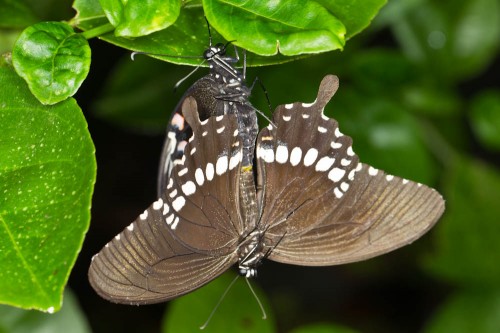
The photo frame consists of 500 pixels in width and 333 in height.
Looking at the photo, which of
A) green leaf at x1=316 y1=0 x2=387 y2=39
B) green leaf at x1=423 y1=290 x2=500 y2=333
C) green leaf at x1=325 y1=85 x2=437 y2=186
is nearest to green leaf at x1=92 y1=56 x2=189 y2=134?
green leaf at x1=325 y1=85 x2=437 y2=186

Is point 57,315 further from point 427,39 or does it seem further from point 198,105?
point 427,39

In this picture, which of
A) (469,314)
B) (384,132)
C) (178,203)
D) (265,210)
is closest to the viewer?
(178,203)

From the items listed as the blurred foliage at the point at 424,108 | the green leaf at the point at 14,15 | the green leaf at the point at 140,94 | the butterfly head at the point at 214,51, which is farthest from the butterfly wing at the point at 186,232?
the green leaf at the point at 140,94

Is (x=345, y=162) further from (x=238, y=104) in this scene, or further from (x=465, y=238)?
(x=465, y=238)

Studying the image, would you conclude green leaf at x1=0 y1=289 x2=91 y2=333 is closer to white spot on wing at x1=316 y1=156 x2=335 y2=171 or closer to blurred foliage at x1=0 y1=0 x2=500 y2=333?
blurred foliage at x1=0 y1=0 x2=500 y2=333

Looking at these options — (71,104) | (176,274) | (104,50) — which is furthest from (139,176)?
(71,104)

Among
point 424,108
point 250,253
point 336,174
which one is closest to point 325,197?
point 336,174
